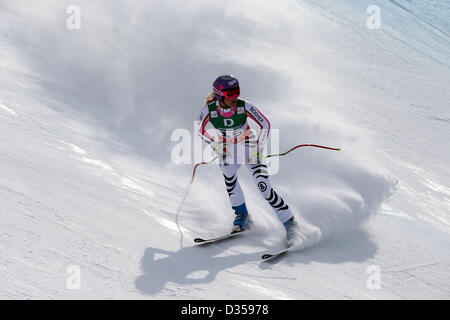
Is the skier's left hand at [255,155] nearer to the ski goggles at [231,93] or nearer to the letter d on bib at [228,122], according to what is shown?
the letter d on bib at [228,122]

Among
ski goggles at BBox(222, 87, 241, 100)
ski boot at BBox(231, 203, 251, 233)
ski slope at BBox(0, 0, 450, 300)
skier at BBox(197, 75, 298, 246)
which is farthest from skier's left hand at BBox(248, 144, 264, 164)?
ski slope at BBox(0, 0, 450, 300)

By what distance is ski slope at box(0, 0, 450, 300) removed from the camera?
4.62m

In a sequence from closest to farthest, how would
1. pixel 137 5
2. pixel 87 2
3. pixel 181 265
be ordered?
pixel 181 265 < pixel 137 5 < pixel 87 2

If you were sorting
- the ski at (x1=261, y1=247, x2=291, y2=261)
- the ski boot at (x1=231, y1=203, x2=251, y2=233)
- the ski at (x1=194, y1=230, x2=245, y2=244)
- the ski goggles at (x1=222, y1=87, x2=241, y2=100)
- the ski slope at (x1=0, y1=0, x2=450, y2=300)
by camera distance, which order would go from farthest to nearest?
the ski boot at (x1=231, y1=203, x2=251, y2=233)
the ski at (x1=194, y1=230, x2=245, y2=244)
the ski at (x1=261, y1=247, x2=291, y2=261)
the ski goggles at (x1=222, y1=87, x2=241, y2=100)
the ski slope at (x1=0, y1=0, x2=450, y2=300)

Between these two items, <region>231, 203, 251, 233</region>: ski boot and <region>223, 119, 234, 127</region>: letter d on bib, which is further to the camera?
<region>231, 203, 251, 233</region>: ski boot

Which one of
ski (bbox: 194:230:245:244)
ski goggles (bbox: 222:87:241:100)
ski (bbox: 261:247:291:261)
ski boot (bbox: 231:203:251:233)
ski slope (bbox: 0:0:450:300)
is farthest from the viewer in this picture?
ski boot (bbox: 231:203:251:233)

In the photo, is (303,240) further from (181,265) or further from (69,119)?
(69,119)

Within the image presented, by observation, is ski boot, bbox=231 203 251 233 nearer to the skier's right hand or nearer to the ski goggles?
the skier's right hand

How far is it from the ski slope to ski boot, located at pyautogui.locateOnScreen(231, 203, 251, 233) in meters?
0.16

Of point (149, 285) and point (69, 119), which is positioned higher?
point (69, 119)

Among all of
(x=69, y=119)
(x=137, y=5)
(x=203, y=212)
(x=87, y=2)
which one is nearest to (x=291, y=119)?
(x=203, y=212)

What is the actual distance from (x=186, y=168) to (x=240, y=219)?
1796 millimetres

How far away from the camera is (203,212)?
581 centimetres
